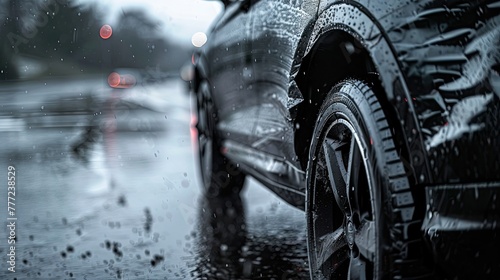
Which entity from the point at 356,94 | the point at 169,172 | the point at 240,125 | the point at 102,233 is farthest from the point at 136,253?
the point at 169,172

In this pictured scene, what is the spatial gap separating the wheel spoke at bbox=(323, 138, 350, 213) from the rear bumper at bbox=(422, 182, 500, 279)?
0.68m

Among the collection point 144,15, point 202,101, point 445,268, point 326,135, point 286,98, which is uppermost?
point 144,15

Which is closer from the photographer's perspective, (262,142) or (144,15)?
(262,142)

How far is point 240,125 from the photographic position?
480 centimetres

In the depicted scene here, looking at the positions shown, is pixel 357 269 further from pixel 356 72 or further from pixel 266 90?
pixel 266 90

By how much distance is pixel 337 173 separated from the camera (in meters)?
2.84

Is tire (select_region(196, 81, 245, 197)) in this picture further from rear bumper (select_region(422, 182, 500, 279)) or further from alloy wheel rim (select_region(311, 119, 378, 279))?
rear bumper (select_region(422, 182, 500, 279))

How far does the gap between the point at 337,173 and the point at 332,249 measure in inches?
11.7

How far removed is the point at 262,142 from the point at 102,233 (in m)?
1.81

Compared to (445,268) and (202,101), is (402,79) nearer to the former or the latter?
(445,268)

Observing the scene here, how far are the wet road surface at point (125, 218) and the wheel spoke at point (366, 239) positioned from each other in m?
1.55

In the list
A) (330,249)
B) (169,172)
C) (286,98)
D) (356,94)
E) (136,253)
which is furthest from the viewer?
(169,172)

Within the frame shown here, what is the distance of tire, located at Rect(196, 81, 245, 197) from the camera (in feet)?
20.2

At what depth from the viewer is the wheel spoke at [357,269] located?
2557 mm
